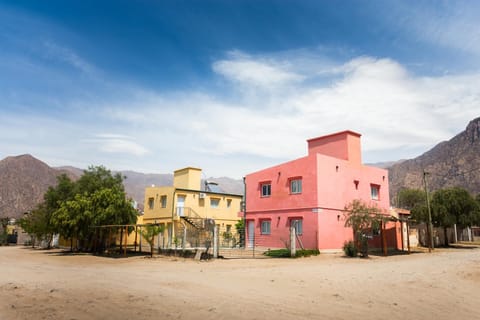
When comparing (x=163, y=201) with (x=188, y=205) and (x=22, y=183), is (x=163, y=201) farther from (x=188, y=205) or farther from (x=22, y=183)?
(x=22, y=183)

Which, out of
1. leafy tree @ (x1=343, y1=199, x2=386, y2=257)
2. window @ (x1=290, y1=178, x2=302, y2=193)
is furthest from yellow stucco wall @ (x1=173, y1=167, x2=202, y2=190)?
leafy tree @ (x1=343, y1=199, x2=386, y2=257)

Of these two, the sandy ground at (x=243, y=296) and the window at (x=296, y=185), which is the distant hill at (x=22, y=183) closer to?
the window at (x=296, y=185)

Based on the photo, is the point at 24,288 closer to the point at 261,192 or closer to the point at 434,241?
the point at 261,192

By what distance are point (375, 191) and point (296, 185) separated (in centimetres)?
823

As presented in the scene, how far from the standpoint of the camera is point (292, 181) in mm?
27922

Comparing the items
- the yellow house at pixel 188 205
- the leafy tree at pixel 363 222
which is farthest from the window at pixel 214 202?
the leafy tree at pixel 363 222

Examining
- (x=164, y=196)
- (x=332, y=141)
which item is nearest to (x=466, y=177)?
(x=332, y=141)

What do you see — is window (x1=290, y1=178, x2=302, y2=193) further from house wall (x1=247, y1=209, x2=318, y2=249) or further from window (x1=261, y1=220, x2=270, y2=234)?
window (x1=261, y1=220, x2=270, y2=234)

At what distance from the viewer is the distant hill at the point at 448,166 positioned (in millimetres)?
91375

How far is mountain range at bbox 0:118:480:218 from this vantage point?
89062 millimetres

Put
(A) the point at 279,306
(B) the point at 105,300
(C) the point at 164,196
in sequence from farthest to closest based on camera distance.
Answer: (C) the point at 164,196, (B) the point at 105,300, (A) the point at 279,306

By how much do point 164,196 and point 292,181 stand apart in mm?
14227

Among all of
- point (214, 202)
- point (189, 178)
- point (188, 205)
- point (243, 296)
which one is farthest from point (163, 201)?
point (243, 296)

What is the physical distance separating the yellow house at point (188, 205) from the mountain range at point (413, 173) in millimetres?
49661
